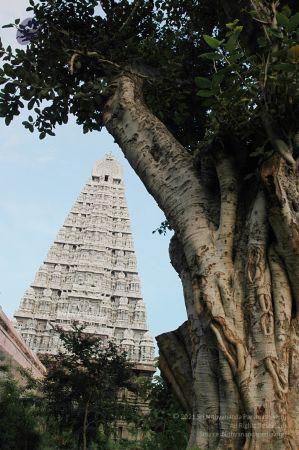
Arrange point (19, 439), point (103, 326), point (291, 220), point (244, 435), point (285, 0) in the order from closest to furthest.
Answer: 1. point (244, 435)
2. point (291, 220)
3. point (285, 0)
4. point (19, 439)
5. point (103, 326)

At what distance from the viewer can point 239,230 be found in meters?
2.31

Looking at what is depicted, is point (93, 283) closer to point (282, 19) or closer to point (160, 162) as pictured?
point (160, 162)

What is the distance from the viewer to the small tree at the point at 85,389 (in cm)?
930

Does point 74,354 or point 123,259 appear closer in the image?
point 74,354

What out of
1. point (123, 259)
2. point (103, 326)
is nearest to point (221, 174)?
point (103, 326)

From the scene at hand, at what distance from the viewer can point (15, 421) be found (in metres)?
8.38

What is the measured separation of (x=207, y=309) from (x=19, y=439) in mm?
8079

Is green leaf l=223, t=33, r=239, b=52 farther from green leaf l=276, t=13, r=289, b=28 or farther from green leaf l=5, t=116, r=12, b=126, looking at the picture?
green leaf l=5, t=116, r=12, b=126

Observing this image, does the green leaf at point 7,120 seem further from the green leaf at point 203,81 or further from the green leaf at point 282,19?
the green leaf at point 282,19

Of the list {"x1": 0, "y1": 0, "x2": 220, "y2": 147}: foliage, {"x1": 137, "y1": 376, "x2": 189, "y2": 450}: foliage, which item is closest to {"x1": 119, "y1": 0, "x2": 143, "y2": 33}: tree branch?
{"x1": 0, "y1": 0, "x2": 220, "y2": 147}: foliage

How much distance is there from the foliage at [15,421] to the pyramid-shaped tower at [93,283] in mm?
15546

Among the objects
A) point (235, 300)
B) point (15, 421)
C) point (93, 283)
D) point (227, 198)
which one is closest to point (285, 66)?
point (227, 198)

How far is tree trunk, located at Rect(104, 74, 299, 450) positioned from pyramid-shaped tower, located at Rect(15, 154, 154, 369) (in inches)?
901

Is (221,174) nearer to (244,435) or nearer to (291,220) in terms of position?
(291,220)
